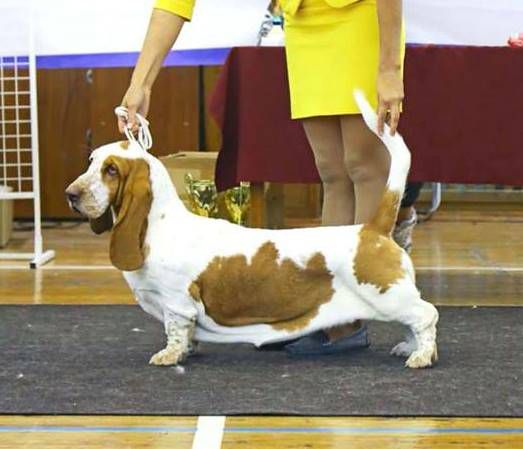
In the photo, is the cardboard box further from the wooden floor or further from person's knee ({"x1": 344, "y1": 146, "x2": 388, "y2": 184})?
person's knee ({"x1": 344, "y1": 146, "x2": 388, "y2": 184})

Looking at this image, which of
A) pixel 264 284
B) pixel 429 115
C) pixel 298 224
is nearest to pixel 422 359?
pixel 264 284

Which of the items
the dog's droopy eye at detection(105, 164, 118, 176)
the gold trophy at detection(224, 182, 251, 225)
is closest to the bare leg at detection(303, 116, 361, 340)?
the dog's droopy eye at detection(105, 164, 118, 176)

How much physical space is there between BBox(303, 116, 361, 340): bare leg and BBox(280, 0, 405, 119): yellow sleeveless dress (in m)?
0.05

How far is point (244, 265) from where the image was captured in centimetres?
212

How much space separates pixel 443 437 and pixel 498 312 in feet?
3.69

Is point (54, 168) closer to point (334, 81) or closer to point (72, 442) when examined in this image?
point (334, 81)

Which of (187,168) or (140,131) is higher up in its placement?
(140,131)

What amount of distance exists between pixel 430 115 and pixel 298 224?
1.82 meters

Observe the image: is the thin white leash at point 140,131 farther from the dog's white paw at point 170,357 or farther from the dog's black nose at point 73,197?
the dog's white paw at point 170,357

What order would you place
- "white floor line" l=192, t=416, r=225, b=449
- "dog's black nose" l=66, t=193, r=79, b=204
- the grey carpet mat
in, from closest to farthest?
"white floor line" l=192, t=416, r=225, b=449 → the grey carpet mat → "dog's black nose" l=66, t=193, r=79, b=204

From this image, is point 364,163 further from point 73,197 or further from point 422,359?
point 73,197

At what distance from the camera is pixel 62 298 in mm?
3008

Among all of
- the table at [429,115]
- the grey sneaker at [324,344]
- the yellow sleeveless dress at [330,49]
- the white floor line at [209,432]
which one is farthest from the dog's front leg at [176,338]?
the table at [429,115]

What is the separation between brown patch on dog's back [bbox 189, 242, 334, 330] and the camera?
6.93 feet
